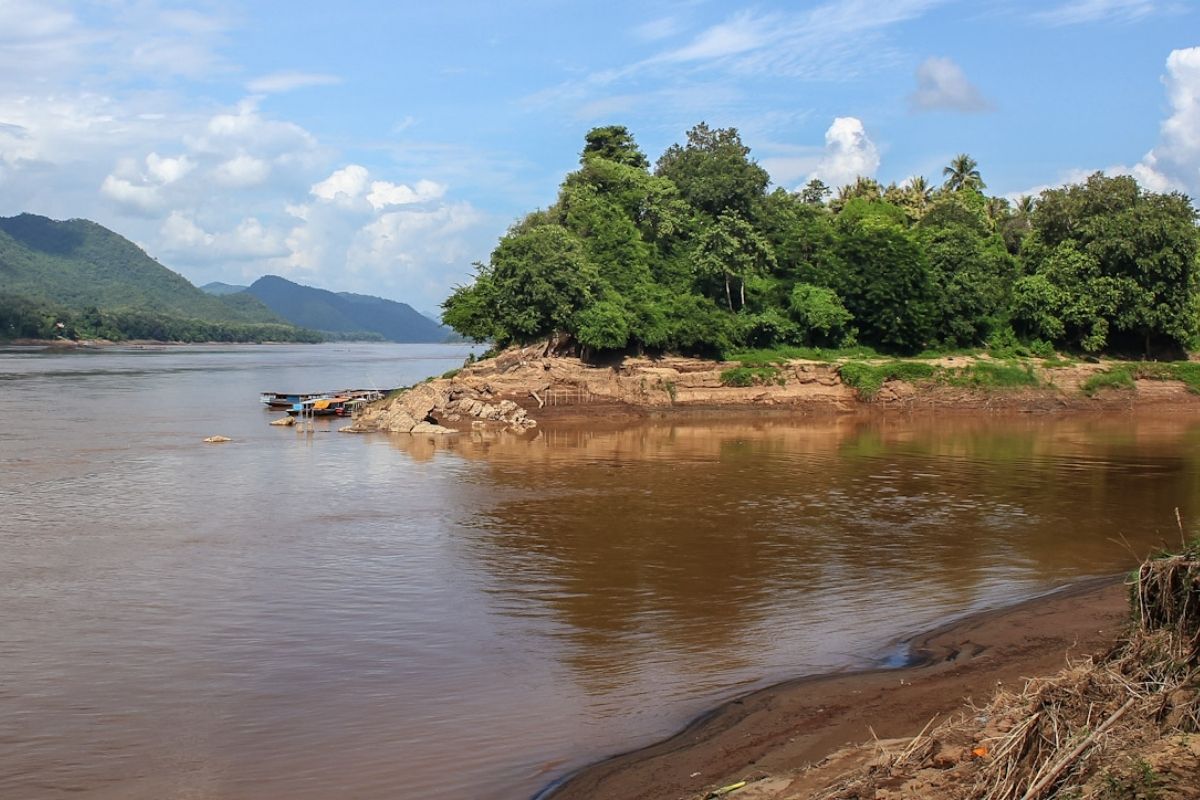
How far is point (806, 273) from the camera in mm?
52281

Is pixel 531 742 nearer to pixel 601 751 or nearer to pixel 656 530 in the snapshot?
pixel 601 751

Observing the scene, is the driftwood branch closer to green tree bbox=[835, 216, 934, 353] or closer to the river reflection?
the river reflection

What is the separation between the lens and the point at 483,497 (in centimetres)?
2508

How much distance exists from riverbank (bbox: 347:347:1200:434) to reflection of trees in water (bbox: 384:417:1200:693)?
6.14m

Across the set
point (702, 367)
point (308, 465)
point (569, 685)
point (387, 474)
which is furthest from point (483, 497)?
point (702, 367)

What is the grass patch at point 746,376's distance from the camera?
4684cm

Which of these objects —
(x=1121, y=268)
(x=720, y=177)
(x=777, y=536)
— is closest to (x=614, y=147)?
(x=720, y=177)

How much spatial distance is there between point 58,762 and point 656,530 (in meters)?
12.9

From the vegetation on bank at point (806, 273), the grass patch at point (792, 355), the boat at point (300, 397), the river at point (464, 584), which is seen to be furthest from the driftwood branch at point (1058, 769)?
the boat at point (300, 397)

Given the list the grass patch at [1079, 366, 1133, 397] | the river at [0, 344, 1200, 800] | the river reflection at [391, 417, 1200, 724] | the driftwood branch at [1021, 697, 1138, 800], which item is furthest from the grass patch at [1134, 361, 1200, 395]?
the driftwood branch at [1021, 697, 1138, 800]

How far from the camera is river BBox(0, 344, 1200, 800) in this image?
33.1 feet

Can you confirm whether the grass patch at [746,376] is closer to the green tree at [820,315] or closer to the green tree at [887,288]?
the green tree at [820,315]

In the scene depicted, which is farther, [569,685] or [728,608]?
[728,608]

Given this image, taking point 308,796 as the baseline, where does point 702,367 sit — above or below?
above
